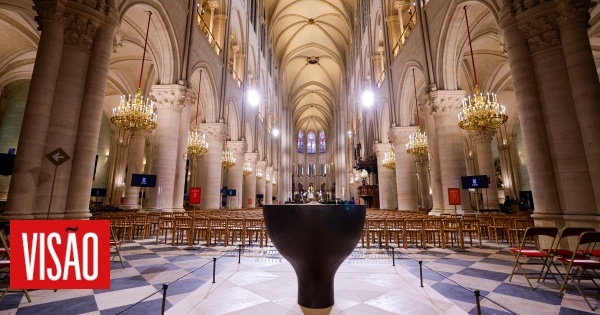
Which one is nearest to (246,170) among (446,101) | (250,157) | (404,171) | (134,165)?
(250,157)

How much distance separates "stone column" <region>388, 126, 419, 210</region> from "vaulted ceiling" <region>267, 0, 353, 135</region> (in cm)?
1710

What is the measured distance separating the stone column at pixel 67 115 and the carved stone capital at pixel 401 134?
41.3 feet

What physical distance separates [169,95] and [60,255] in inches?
350

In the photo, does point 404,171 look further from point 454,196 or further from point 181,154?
point 181,154

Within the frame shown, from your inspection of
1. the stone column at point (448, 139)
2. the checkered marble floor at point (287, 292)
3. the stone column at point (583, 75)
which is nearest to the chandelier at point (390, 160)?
the stone column at point (448, 139)

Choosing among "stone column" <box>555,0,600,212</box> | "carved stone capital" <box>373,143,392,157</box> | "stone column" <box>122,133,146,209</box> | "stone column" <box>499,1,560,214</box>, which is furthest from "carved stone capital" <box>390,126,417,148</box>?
"stone column" <box>122,133,146,209</box>

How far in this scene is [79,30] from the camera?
17.4 ft

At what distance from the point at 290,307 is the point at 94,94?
5860 millimetres

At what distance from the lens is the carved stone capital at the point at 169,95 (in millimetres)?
9719

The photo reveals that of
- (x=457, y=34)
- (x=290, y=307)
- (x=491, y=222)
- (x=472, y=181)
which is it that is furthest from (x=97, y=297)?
(x=457, y=34)

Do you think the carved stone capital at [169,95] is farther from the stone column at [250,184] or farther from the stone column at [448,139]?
the stone column at [250,184]

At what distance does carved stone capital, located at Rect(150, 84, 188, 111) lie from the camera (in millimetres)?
9719

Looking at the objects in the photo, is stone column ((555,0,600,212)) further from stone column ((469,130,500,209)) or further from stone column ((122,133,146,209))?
stone column ((122,133,146,209))

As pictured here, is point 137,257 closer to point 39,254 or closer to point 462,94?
point 39,254
